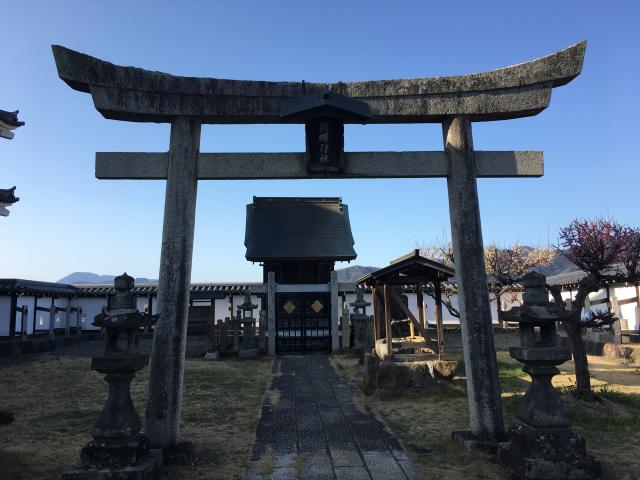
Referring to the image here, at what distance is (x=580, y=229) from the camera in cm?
1284

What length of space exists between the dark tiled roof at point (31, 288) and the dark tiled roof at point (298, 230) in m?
10.6

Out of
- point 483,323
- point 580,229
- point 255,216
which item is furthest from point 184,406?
point 255,216

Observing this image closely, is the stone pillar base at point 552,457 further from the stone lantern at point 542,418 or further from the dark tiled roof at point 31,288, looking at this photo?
the dark tiled roof at point 31,288

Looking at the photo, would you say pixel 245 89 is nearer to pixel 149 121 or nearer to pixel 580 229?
pixel 149 121

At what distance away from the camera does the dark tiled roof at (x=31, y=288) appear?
19.6 metres

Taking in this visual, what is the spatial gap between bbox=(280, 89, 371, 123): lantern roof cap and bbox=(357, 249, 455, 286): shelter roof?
596 centimetres

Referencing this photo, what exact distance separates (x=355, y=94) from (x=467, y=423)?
609 cm

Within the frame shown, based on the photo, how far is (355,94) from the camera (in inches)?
257

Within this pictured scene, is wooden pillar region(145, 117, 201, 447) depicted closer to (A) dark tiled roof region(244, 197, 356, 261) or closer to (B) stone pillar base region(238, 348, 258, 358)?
(B) stone pillar base region(238, 348, 258, 358)

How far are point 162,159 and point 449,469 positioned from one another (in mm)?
5774

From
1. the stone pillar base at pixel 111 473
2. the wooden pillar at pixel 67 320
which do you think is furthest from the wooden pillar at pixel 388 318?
the wooden pillar at pixel 67 320

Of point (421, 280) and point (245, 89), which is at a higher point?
point (245, 89)

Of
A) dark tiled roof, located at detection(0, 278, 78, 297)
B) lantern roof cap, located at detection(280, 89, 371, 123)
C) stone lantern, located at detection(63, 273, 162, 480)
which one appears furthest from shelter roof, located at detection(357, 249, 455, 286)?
dark tiled roof, located at detection(0, 278, 78, 297)

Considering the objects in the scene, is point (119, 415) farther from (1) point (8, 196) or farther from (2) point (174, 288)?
(1) point (8, 196)
